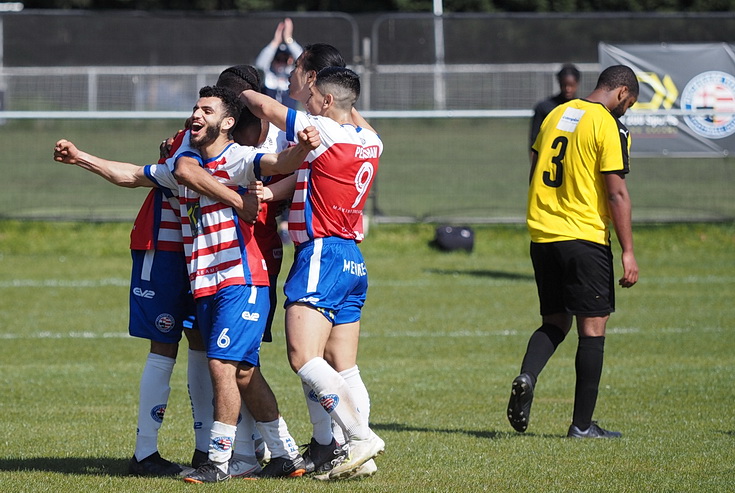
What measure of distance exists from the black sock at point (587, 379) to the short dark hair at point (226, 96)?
2.65 metres

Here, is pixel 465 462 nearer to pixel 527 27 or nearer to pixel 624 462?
pixel 624 462

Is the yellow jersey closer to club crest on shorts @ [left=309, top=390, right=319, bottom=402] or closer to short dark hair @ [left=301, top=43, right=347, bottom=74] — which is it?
short dark hair @ [left=301, top=43, right=347, bottom=74]

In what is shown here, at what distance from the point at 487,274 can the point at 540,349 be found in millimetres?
6614

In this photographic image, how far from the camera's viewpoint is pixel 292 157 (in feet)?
16.4

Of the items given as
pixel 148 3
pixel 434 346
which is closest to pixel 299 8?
pixel 148 3

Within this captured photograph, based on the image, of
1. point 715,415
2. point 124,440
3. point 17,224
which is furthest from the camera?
point 17,224

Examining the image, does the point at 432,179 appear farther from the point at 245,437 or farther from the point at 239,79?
the point at 245,437

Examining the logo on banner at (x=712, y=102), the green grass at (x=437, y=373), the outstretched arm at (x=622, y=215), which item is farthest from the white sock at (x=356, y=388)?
the logo on banner at (x=712, y=102)

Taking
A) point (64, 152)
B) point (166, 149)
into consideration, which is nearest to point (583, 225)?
point (166, 149)

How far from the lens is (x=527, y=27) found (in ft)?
51.7

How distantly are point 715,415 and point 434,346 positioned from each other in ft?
10.0

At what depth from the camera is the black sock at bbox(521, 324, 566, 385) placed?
6.30 meters

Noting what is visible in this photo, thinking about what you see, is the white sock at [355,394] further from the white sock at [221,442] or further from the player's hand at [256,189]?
the player's hand at [256,189]

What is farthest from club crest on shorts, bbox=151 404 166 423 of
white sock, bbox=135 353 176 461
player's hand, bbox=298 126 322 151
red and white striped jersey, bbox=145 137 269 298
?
player's hand, bbox=298 126 322 151
